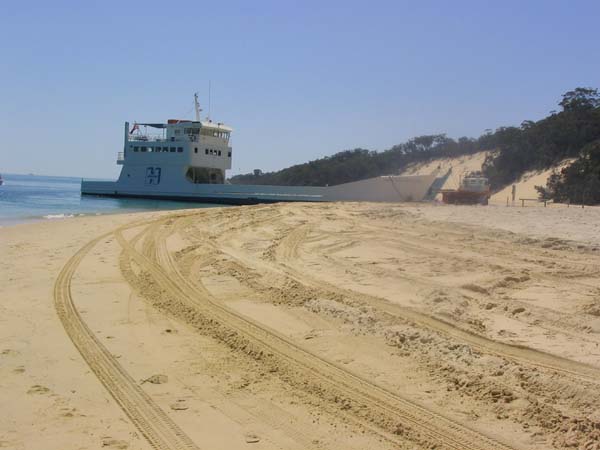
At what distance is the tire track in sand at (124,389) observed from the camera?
11.1 ft

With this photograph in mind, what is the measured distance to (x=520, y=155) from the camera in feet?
129

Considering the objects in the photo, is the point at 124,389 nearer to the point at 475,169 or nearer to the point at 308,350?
the point at 308,350

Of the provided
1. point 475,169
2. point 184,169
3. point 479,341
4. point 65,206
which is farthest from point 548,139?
point 479,341

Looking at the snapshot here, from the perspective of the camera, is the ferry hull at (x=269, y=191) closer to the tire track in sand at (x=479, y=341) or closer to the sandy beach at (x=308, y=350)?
the sandy beach at (x=308, y=350)

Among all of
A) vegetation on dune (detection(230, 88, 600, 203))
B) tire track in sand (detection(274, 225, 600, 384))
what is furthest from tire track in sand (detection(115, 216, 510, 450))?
vegetation on dune (detection(230, 88, 600, 203))

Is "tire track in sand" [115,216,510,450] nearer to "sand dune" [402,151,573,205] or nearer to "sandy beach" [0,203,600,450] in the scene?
"sandy beach" [0,203,600,450]

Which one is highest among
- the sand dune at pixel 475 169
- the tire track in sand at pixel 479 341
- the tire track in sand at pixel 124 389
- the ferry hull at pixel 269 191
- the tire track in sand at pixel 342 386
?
the sand dune at pixel 475 169

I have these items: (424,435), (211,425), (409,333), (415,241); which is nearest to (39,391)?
(211,425)

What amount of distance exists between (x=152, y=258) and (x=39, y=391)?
22.2 feet

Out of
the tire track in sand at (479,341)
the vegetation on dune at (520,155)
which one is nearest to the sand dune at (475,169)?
the vegetation on dune at (520,155)

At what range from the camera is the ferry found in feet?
125

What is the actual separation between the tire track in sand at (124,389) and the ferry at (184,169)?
29.6 m

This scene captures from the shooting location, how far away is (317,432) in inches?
136

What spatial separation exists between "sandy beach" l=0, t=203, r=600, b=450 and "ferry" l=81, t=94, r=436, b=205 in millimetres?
27113
